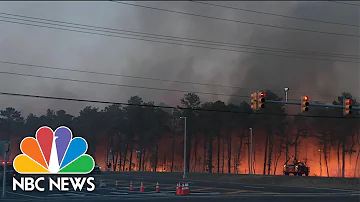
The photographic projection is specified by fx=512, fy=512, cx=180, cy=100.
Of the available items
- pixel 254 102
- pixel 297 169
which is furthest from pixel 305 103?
pixel 297 169

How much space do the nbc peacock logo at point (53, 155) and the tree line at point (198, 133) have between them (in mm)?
71344

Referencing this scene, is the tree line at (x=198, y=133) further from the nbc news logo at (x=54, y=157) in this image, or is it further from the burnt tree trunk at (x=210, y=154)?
the nbc news logo at (x=54, y=157)

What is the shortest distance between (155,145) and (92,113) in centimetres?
1676

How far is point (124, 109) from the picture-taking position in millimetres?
107438

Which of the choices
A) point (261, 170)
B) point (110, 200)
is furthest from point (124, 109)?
point (110, 200)

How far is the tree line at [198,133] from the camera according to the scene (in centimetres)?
9469

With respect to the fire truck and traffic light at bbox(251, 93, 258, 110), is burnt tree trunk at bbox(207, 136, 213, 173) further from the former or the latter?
traffic light at bbox(251, 93, 258, 110)

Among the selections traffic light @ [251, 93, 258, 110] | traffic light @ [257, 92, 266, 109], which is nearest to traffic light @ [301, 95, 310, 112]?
traffic light @ [257, 92, 266, 109]

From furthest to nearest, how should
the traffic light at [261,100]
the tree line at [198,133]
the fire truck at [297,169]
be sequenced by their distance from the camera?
the tree line at [198,133], the fire truck at [297,169], the traffic light at [261,100]

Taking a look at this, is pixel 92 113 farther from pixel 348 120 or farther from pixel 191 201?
pixel 191 201

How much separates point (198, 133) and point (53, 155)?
278 ft

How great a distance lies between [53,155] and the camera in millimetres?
22031

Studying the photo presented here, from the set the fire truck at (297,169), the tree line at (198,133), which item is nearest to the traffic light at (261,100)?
the fire truck at (297,169)

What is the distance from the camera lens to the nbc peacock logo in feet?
72.2
